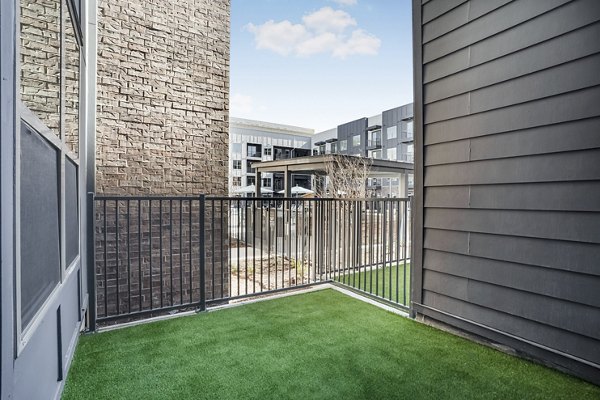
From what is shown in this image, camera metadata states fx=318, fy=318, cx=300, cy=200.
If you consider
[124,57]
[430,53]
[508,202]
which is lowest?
[508,202]

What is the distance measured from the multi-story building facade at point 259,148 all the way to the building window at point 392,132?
9.30 m

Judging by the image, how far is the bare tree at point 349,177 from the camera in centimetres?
885

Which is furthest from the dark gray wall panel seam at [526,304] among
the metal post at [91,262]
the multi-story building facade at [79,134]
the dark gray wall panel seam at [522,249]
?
the metal post at [91,262]

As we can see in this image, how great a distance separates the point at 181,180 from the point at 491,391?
3354mm

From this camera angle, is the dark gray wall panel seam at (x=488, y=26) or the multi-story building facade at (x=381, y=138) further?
the multi-story building facade at (x=381, y=138)

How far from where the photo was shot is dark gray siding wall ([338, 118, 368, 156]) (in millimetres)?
31486

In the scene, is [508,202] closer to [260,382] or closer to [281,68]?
[260,382]

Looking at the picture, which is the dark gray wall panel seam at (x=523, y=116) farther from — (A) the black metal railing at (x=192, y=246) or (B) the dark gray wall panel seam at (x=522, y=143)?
(A) the black metal railing at (x=192, y=246)

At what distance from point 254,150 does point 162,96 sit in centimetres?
3042

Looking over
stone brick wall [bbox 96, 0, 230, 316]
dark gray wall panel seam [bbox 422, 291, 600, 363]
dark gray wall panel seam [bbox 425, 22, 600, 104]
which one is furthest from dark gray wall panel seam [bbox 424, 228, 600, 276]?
stone brick wall [bbox 96, 0, 230, 316]

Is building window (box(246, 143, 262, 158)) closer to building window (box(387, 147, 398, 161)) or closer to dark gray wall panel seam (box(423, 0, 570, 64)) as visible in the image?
building window (box(387, 147, 398, 161))

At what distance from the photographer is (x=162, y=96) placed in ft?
11.7

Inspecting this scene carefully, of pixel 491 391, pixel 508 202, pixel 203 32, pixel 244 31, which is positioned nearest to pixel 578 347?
pixel 491 391

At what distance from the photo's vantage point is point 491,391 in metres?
1.78
